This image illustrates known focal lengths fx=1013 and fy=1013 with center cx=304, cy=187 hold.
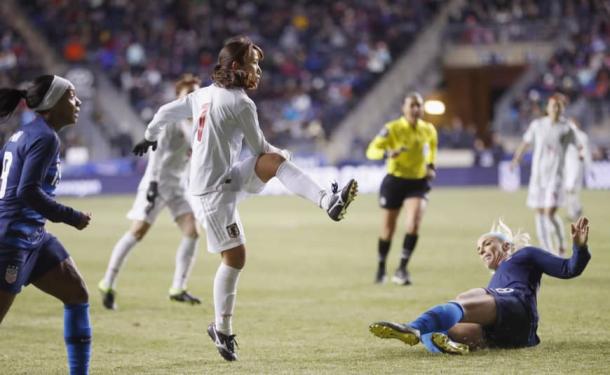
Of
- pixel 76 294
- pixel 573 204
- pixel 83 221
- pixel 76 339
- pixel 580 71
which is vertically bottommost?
pixel 76 339

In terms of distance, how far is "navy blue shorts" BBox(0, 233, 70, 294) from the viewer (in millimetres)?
6191

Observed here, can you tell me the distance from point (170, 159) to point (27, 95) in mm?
5005

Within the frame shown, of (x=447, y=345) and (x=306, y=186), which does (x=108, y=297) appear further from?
(x=447, y=345)

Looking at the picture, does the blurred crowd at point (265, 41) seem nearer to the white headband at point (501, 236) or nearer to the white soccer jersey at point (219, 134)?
the white headband at point (501, 236)

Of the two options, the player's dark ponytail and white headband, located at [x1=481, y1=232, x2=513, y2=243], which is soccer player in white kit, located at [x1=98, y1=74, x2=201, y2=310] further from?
the player's dark ponytail

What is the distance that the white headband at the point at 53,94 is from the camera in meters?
6.33

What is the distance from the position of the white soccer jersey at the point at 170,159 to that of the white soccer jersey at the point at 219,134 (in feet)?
12.0

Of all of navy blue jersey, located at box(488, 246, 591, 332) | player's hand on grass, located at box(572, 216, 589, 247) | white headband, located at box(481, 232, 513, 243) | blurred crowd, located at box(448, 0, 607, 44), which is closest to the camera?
player's hand on grass, located at box(572, 216, 589, 247)

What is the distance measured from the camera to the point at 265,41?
38.4 metres

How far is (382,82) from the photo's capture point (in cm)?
3712

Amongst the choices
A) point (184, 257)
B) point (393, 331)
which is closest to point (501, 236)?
point (393, 331)

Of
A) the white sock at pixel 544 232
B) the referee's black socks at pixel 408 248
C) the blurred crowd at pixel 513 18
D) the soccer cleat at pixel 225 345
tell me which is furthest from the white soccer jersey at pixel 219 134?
the blurred crowd at pixel 513 18

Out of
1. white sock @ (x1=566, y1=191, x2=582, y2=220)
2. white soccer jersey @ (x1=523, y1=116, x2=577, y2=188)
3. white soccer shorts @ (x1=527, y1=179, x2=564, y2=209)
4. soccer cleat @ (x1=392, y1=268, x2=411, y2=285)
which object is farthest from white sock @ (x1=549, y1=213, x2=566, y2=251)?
white sock @ (x1=566, y1=191, x2=582, y2=220)

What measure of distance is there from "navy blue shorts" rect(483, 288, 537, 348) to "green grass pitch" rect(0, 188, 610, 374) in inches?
4.6
